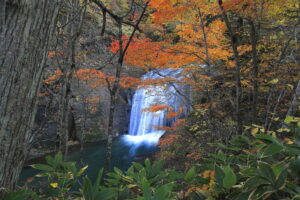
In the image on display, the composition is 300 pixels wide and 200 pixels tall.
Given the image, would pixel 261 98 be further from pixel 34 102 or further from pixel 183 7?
pixel 34 102

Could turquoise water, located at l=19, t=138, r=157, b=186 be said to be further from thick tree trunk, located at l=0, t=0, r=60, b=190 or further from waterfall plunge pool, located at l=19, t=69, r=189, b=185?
thick tree trunk, located at l=0, t=0, r=60, b=190

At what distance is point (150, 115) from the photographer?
1456 centimetres

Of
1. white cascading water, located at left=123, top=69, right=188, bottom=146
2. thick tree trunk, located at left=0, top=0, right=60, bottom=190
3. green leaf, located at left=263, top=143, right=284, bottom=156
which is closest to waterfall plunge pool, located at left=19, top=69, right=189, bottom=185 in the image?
white cascading water, located at left=123, top=69, right=188, bottom=146

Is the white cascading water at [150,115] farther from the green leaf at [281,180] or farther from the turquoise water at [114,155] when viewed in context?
the green leaf at [281,180]

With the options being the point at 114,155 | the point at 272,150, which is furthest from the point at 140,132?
the point at 272,150

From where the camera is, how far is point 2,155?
1.04m

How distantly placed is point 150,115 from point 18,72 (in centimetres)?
1358

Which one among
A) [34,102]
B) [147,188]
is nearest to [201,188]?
[147,188]

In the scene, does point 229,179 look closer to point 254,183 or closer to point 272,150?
point 254,183

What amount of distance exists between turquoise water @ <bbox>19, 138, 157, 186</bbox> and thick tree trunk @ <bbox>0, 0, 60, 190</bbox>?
28.5 feet

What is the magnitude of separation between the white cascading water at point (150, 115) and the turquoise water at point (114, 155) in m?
0.74

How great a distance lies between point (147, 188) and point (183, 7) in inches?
244

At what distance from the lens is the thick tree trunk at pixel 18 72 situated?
1.03m

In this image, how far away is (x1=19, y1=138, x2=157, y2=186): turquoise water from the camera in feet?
32.8
